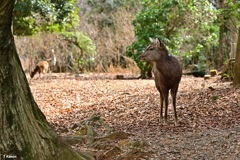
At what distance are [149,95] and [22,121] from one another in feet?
25.6

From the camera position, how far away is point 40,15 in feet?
57.4

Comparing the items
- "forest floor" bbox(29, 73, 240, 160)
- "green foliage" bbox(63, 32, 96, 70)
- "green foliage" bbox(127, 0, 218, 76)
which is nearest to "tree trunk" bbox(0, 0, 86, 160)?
"forest floor" bbox(29, 73, 240, 160)

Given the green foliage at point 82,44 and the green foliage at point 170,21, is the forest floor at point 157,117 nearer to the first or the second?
the green foliage at point 170,21

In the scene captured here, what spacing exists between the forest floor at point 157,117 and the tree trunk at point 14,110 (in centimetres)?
176

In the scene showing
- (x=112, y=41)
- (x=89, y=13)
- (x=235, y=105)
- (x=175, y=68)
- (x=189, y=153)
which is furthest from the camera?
(x=89, y=13)

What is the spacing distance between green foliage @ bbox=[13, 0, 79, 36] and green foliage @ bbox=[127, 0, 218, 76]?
3053 millimetres

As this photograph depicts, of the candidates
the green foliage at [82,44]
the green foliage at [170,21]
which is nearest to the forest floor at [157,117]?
the green foliage at [170,21]

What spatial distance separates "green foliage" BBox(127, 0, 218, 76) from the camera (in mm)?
18875

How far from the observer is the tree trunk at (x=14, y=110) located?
449 cm

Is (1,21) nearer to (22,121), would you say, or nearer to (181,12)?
(22,121)

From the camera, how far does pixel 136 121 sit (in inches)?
343

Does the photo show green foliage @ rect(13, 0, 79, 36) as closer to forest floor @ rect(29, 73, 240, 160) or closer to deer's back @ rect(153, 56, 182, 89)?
forest floor @ rect(29, 73, 240, 160)

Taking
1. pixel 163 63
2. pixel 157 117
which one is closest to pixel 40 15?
pixel 157 117

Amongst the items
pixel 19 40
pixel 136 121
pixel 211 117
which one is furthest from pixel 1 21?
pixel 19 40
